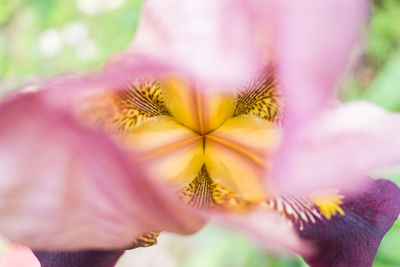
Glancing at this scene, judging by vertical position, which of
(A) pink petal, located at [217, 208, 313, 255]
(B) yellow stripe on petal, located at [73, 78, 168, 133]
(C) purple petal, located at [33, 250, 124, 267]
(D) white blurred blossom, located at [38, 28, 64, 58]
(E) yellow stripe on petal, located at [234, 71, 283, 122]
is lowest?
(C) purple petal, located at [33, 250, 124, 267]

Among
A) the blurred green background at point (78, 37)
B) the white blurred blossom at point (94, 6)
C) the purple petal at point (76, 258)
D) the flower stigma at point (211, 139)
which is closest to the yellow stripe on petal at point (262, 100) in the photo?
the flower stigma at point (211, 139)

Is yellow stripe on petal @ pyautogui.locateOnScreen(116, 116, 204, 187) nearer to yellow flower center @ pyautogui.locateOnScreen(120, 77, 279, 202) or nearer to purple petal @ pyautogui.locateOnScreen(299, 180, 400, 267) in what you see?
yellow flower center @ pyautogui.locateOnScreen(120, 77, 279, 202)

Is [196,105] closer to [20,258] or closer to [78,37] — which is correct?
[20,258]

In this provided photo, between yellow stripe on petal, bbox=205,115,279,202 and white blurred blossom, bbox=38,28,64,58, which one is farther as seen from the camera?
white blurred blossom, bbox=38,28,64,58

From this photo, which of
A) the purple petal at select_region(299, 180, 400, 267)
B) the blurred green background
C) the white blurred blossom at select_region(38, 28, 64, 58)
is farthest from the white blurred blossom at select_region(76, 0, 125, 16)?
the purple petal at select_region(299, 180, 400, 267)

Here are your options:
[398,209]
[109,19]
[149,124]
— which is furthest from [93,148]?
[109,19]

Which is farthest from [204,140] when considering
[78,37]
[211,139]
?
[78,37]

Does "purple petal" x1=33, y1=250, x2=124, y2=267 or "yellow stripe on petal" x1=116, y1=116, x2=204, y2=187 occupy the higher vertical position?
"yellow stripe on petal" x1=116, y1=116, x2=204, y2=187
